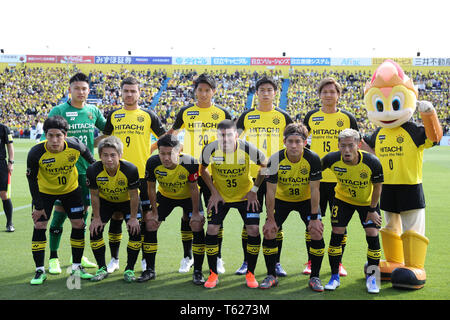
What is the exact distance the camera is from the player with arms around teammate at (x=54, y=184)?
489 centimetres

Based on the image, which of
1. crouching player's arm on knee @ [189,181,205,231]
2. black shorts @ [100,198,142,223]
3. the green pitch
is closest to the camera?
the green pitch

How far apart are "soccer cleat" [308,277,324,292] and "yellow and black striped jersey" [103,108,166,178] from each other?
8.16 ft

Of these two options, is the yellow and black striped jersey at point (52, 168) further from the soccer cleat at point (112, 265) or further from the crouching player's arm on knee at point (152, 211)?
the soccer cleat at point (112, 265)

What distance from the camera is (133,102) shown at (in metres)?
5.68

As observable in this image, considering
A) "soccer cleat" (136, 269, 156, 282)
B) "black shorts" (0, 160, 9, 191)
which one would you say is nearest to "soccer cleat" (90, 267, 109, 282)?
"soccer cleat" (136, 269, 156, 282)

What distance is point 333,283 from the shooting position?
4.67 m

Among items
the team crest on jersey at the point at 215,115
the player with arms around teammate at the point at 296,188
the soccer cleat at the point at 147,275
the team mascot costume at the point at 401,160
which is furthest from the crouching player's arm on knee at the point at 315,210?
the soccer cleat at the point at 147,275

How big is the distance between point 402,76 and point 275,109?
1681mm

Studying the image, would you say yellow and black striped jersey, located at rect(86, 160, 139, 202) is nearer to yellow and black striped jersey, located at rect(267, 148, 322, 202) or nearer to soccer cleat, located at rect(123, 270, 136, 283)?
soccer cleat, located at rect(123, 270, 136, 283)

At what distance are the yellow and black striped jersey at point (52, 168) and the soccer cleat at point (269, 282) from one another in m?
2.50

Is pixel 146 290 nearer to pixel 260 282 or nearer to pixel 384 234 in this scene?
pixel 260 282

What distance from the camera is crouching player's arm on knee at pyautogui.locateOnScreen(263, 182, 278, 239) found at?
4.75 metres

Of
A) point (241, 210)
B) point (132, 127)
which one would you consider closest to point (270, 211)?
point (241, 210)

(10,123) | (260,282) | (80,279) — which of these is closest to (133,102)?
(80,279)
